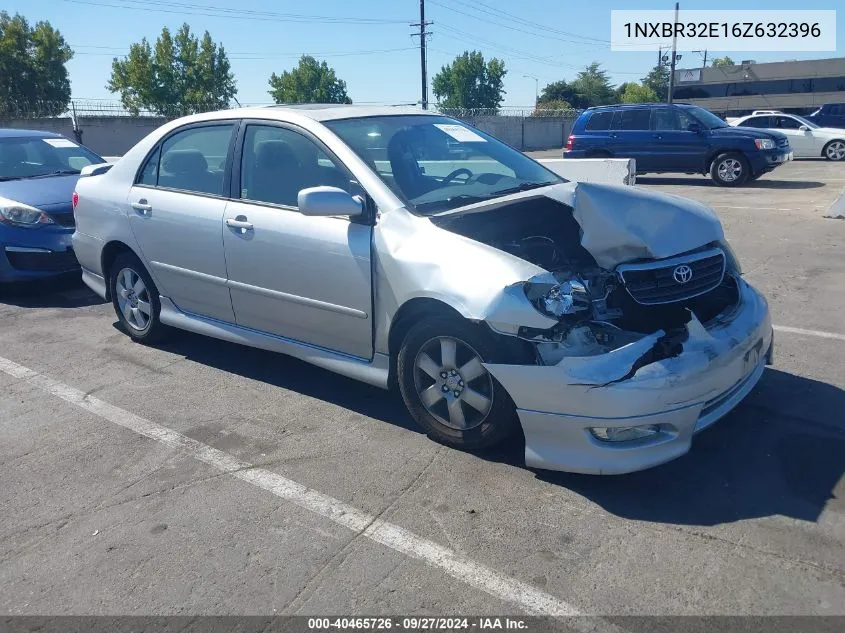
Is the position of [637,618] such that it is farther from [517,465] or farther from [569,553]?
[517,465]

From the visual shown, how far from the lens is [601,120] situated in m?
16.6

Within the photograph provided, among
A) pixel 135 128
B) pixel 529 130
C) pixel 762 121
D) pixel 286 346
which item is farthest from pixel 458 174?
pixel 529 130

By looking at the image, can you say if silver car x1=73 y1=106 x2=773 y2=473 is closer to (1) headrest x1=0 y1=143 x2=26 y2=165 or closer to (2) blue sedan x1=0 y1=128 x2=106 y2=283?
(2) blue sedan x1=0 y1=128 x2=106 y2=283

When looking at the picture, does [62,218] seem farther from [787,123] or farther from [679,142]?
[787,123]

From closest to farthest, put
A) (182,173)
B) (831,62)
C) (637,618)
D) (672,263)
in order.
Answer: (637,618) < (672,263) < (182,173) < (831,62)

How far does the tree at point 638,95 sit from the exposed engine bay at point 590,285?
262 ft

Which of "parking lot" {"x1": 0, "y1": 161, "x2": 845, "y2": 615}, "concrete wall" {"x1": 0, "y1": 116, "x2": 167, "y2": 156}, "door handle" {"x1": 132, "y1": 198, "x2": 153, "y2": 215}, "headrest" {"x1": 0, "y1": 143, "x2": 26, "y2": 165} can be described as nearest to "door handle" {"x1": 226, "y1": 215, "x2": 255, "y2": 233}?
"door handle" {"x1": 132, "y1": 198, "x2": 153, "y2": 215}

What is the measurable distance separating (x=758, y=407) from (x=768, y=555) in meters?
1.47

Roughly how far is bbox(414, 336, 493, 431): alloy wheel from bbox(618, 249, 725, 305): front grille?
83 cm

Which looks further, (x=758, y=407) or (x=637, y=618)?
(x=758, y=407)

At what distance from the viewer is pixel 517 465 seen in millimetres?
3566

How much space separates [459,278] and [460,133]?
5.85ft

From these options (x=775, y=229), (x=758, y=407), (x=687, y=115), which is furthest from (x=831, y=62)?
(x=758, y=407)

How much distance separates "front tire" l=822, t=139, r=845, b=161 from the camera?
21297 mm
